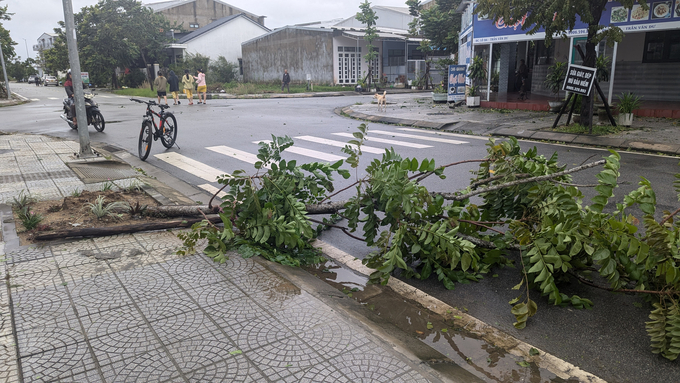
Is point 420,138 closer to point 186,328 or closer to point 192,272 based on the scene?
point 192,272

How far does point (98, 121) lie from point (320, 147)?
7.62 meters

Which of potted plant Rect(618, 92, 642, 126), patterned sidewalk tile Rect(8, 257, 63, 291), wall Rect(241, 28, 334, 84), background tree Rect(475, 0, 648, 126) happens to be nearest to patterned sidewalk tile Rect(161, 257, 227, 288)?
patterned sidewalk tile Rect(8, 257, 63, 291)

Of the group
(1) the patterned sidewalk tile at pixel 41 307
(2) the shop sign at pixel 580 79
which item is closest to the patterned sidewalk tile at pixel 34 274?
(1) the patterned sidewalk tile at pixel 41 307

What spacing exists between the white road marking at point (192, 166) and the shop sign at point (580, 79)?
29.3ft

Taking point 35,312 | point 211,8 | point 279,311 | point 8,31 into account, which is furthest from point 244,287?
point 211,8

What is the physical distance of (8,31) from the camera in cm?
3806

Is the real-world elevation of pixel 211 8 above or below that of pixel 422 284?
above

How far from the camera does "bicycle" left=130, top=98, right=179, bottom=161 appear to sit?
1033 cm

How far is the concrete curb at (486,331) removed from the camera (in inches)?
→ 127

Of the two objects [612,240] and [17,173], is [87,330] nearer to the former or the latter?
[612,240]

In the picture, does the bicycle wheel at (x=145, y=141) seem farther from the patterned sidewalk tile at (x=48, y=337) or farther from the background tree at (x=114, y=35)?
the background tree at (x=114, y=35)

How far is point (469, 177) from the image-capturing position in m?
8.33

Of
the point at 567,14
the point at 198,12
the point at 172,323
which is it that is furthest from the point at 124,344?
the point at 198,12

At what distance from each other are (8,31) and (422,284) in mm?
44724
